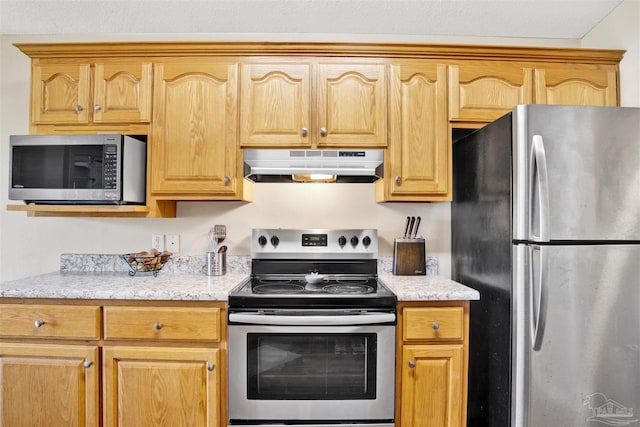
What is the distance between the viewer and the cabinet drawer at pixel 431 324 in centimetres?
168

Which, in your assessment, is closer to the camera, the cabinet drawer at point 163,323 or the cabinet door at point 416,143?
the cabinet drawer at point 163,323

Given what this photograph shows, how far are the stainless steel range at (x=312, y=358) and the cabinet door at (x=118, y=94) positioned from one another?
1216mm

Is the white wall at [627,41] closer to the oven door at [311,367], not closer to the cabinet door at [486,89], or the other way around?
the cabinet door at [486,89]

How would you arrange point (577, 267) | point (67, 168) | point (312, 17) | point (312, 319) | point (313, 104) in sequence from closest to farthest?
point (577, 267), point (312, 319), point (67, 168), point (313, 104), point (312, 17)

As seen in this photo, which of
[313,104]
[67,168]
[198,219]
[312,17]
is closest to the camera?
[67,168]

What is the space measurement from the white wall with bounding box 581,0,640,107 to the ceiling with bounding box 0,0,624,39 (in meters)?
0.07

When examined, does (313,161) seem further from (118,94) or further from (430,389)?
(430,389)

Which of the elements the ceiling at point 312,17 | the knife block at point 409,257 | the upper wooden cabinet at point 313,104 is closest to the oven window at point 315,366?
the knife block at point 409,257

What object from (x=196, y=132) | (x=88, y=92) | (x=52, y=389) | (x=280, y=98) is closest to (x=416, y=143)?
(x=280, y=98)

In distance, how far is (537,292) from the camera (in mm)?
1463

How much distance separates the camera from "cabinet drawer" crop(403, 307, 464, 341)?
1683mm

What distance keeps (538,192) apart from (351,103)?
40.6 inches

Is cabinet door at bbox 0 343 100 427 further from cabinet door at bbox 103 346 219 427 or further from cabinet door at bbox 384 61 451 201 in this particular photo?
cabinet door at bbox 384 61 451 201

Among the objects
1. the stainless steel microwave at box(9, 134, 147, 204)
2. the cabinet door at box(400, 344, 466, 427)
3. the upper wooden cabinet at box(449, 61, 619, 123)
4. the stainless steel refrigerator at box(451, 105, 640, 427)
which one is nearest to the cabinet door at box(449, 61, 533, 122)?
the upper wooden cabinet at box(449, 61, 619, 123)
